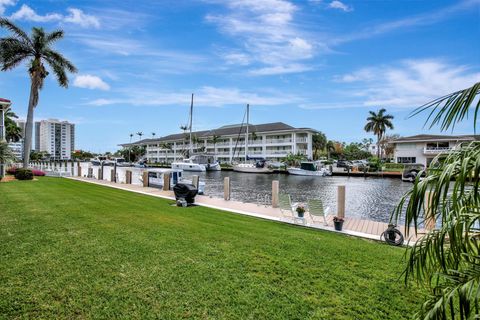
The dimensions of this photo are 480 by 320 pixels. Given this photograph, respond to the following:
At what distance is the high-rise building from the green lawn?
180070 mm

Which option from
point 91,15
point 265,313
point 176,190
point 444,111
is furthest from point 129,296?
point 91,15

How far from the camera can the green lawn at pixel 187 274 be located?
454cm

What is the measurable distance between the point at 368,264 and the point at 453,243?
16.7ft

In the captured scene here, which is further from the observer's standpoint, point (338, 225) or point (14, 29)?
point (14, 29)

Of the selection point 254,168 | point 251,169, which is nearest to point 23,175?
point 251,169

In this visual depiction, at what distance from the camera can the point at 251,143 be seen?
90.2 meters

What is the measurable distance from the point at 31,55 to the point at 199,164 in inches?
1757

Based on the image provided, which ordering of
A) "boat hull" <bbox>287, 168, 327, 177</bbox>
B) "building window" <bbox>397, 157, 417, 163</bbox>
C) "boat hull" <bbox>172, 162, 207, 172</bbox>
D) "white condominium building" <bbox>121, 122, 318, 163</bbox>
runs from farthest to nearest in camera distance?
"white condominium building" <bbox>121, 122, 318, 163</bbox>, "boat hull" <bbox>172, 162, 207, 172</bbox>, "building window" <bbox>397, 157, 417, 163</bbox>, "boat hull" <bbox>287, 168, 327, 177</bbox>

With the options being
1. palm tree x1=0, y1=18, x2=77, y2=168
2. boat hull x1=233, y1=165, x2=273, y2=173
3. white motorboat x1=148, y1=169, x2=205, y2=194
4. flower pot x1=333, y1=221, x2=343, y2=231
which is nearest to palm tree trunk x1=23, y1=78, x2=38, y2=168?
palm tree x1=0, y1=18, x2=77, y2=168

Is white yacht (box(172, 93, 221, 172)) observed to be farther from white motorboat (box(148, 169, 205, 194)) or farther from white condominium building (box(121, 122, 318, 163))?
white motorboat (box(148, 169, 205, 194))

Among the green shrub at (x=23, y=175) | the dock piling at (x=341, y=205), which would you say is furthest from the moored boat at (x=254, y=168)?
the dock piling at (x=341, y=205)

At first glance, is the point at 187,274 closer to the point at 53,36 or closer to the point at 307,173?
the point at 53,36

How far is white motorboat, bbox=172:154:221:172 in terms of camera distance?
66.1 meters

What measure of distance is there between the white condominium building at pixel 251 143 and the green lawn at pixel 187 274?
235 feet
